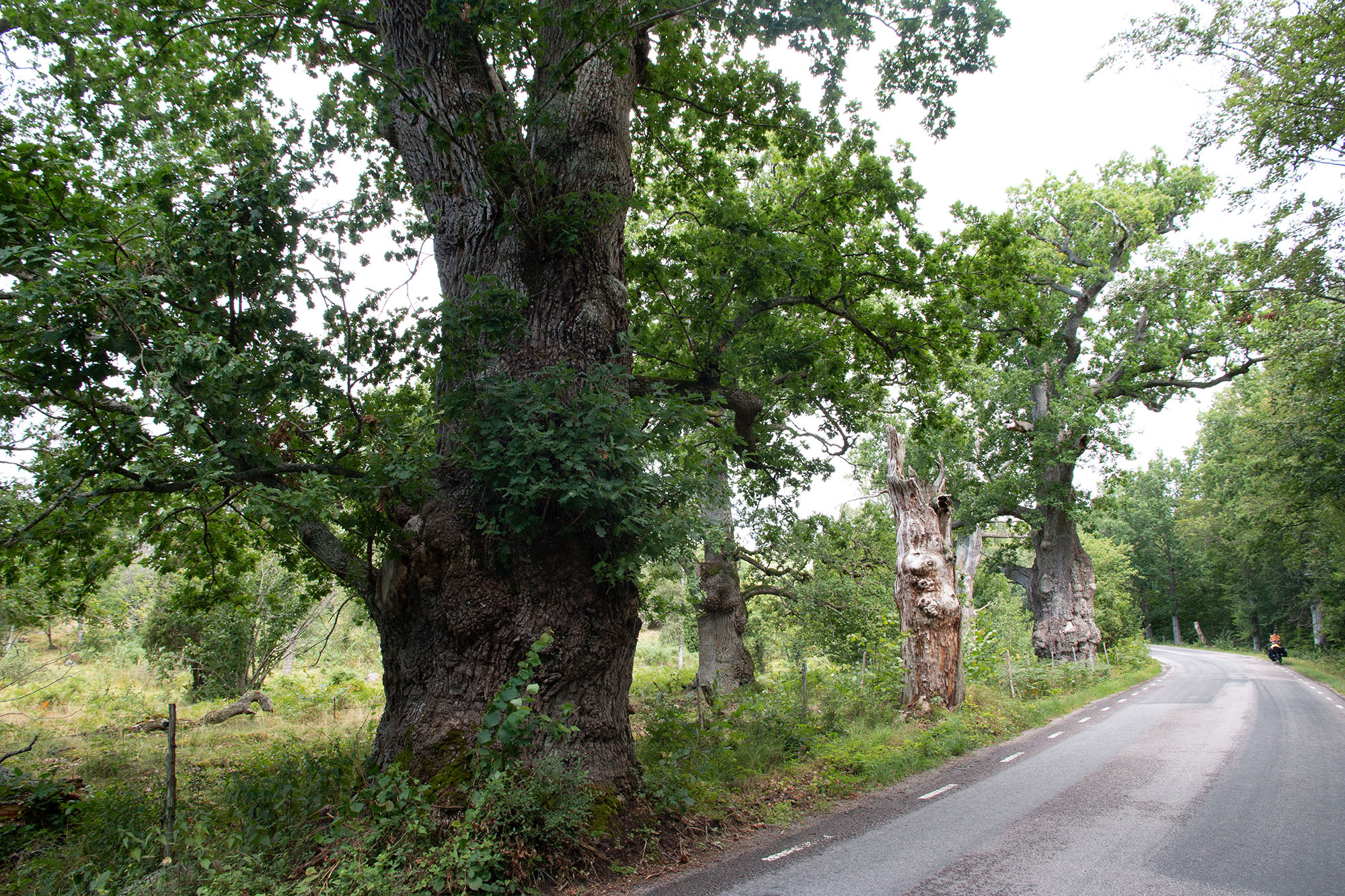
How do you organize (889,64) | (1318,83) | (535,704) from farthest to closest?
(1318,83)
(889,64)
(535,704)

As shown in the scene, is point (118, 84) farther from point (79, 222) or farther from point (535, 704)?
point (535, 704)

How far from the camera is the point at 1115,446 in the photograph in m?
21.2

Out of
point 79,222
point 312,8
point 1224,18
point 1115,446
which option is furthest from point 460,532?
point 1115,446

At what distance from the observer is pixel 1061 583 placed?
73.8 ft

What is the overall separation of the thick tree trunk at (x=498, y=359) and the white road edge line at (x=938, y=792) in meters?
3.70

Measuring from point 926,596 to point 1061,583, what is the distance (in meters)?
13.0

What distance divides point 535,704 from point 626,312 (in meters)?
3.71

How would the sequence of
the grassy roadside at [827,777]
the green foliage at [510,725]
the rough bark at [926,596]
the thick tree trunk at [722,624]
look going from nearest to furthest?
the green foliage at [510,725], the grassy roadside at [827,777], the rough bark at [926,596], the thick tree trunk at [722,624]

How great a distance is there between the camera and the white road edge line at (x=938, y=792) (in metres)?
7.69

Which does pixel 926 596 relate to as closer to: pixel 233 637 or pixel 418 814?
pixel 418 814

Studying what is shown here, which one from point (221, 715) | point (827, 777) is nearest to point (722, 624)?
point (827, 777)

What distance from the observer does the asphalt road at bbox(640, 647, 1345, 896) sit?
5.01 metres

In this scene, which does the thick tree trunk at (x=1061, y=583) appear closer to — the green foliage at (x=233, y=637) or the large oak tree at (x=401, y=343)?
the large oak tree at (x=401, y=343)

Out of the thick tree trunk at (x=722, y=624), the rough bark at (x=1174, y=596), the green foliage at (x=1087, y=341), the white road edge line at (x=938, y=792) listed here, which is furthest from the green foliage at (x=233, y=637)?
the rough bark at (x=1174, y=596)
